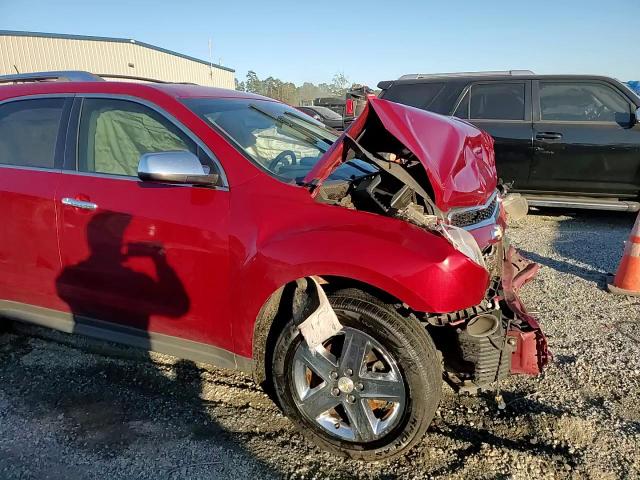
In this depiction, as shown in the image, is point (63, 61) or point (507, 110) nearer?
point (507, 110)

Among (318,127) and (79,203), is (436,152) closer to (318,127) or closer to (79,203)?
(318,127)

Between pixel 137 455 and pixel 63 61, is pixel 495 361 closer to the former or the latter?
pixel 137 455

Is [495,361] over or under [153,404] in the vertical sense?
over

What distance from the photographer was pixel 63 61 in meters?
23.7

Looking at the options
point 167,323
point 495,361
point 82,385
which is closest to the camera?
point 495,361

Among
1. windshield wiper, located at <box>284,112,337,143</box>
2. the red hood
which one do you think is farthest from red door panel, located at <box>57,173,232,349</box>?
windshield wiper, located at <box>284,112,337,143</box>

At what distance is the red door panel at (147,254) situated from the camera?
247 centimetres

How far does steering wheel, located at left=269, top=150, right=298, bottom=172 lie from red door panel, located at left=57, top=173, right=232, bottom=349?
13.6 inches

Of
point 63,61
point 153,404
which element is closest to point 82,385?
point 153,404

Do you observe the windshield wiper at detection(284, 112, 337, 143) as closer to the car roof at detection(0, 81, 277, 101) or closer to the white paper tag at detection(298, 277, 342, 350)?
the car roof at detection(0, 81, 277, 101)

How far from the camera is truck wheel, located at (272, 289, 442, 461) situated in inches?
84.5

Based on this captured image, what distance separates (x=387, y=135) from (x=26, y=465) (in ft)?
8.32

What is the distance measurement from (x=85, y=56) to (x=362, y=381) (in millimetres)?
27701

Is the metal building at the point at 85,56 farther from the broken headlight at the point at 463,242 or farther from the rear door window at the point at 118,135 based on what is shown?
the broken headlight at the point at 463,242
